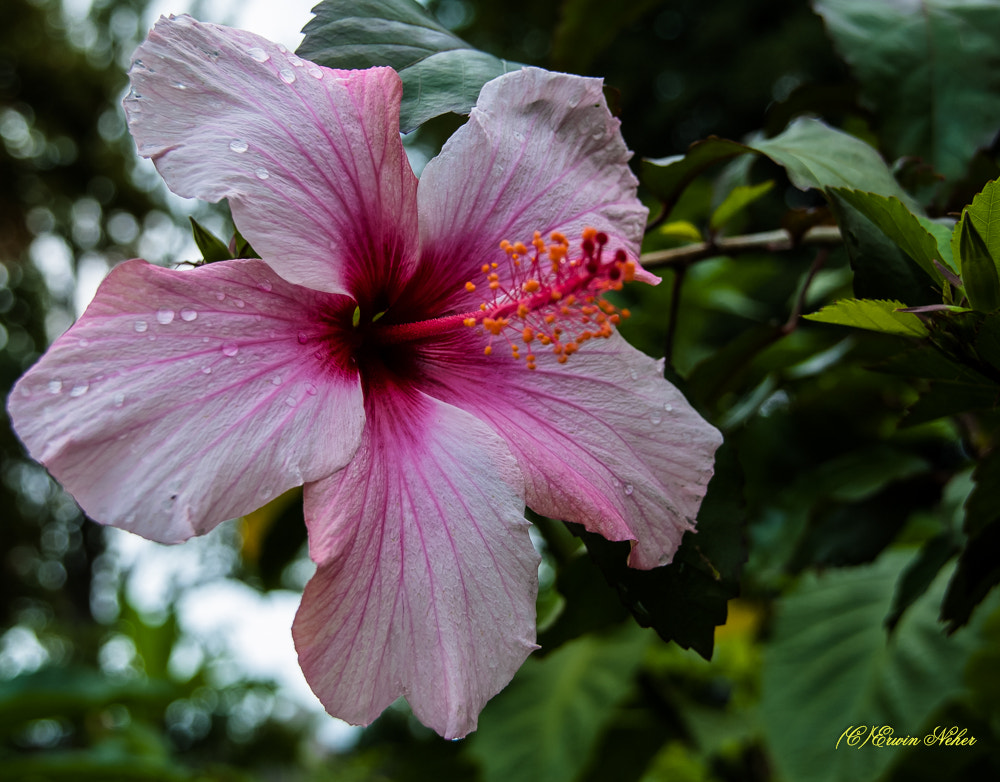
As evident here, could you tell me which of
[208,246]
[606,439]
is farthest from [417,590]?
[208,246]

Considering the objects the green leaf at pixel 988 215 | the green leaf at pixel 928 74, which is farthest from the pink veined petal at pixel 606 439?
the green leaf at pixel 928 74

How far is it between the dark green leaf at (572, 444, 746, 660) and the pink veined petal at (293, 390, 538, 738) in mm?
101

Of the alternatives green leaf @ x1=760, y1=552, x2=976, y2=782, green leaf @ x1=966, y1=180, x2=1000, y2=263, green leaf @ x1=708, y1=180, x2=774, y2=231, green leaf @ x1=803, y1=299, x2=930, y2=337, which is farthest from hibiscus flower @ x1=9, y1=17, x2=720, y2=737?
green leaf @ x1=760, y1=552, x2=976, y2=782

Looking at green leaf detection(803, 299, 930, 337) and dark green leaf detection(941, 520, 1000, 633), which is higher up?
green leaf detection(803, 299, 930, 337)

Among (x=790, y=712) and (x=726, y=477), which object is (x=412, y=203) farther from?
(x=790, y=712)

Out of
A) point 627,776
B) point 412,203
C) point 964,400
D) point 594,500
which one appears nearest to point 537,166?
point 412,203

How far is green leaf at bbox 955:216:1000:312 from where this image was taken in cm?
54

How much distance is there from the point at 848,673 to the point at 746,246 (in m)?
0.72

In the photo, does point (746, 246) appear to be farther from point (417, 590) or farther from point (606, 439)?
point (417, 590)

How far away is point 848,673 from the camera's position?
46.9 inches

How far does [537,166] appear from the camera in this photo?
1.98ft

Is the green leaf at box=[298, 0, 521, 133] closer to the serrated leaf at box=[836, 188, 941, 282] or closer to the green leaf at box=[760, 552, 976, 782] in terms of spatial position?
the serrated leaf at box=[836, 188, 941, 282]

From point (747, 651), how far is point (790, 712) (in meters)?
0.71

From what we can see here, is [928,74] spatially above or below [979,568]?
above
